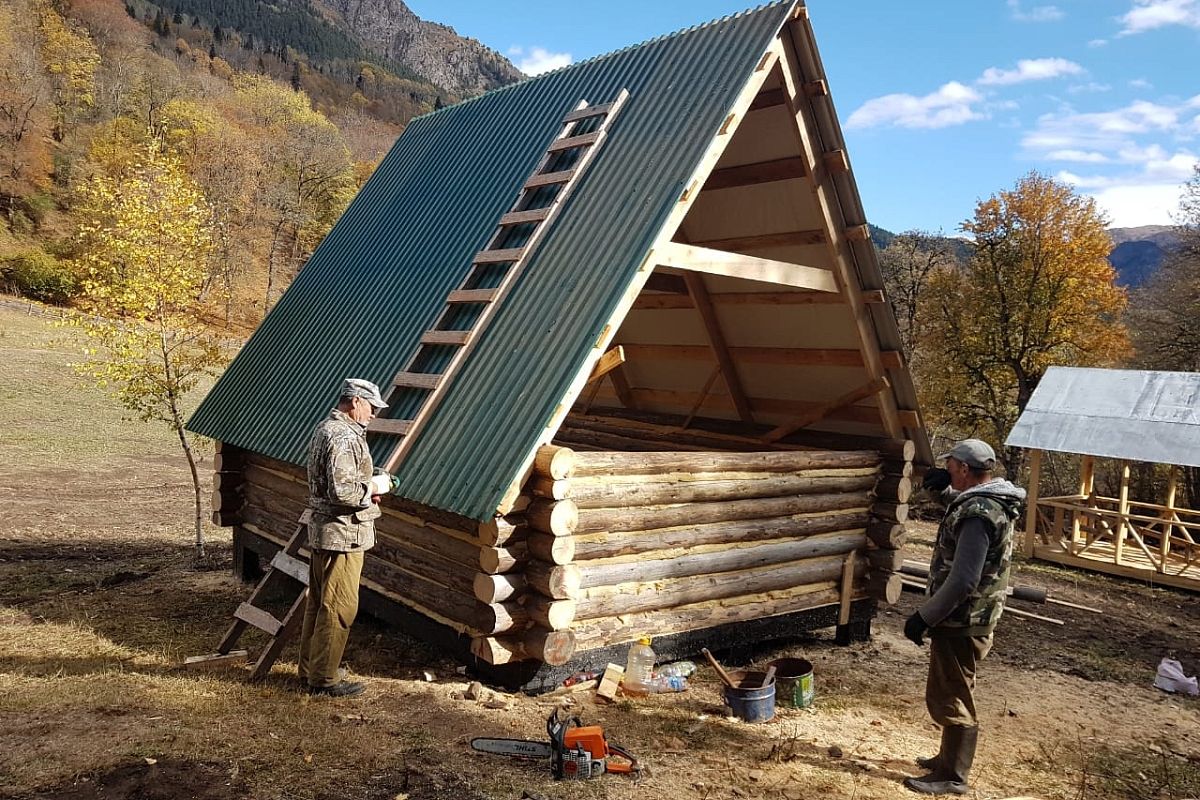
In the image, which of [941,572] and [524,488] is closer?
[941,572]

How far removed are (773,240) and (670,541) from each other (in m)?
3.90

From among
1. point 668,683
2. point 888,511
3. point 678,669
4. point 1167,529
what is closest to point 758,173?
point 888,511

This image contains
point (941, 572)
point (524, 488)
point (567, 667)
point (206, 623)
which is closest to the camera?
point (941, 572)

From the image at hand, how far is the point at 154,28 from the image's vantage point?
354ft

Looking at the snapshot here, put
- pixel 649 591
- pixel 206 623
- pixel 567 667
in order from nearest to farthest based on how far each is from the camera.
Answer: pixel 567 667
pixel 649 591
pixel 206 623

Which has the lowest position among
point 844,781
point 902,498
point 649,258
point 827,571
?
point 844,781

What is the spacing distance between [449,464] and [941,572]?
12.4ft

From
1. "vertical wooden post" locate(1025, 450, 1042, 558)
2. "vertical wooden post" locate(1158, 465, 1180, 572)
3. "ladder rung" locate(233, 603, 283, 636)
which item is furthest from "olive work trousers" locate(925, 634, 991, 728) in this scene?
"vertical wooden post" locate(1025, 450, 1042, 558)

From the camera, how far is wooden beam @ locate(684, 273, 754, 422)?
10.5 m

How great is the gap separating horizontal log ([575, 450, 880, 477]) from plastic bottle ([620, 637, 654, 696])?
5.12 ft

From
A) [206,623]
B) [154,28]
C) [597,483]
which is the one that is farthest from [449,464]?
[154,28]

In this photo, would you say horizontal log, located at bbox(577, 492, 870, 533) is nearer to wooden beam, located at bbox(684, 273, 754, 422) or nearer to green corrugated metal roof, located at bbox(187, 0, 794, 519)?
green corrugated metal roof, located at bbox(187, 0, 794, 519)

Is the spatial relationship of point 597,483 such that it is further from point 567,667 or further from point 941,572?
point 941,572

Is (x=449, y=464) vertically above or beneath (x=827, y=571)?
above
